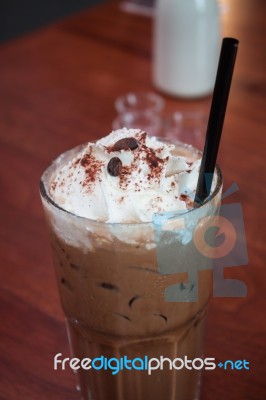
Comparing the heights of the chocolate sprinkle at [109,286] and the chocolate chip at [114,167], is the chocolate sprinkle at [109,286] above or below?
below

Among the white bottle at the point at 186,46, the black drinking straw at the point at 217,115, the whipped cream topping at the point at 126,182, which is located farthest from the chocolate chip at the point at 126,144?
the white bottle at the point at 186,46

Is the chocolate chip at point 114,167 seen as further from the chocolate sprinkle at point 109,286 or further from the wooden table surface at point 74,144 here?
the wooden table surface at point 74,144

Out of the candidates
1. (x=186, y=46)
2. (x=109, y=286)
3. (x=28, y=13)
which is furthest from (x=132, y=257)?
(x=28, y=13)

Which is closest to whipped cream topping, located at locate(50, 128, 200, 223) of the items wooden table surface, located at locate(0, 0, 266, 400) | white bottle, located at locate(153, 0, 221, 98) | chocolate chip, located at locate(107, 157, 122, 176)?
chocolate chip, located at locate(107, 157, 122, 176)

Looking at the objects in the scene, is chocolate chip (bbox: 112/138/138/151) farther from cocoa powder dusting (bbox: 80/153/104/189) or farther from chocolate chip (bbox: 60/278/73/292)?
chocolate chip (bbox: 60/278/73/292)

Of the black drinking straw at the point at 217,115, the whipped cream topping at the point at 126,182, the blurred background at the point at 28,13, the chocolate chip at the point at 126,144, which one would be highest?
the black drinking straw at the point at 217,115

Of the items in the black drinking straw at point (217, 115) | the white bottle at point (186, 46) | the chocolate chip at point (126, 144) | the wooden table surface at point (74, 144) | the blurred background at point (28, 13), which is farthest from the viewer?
the blurred background at point (28, 13)

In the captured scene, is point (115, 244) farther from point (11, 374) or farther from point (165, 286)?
point (11, 374)

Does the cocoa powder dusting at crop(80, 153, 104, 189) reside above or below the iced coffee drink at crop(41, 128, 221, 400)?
above
